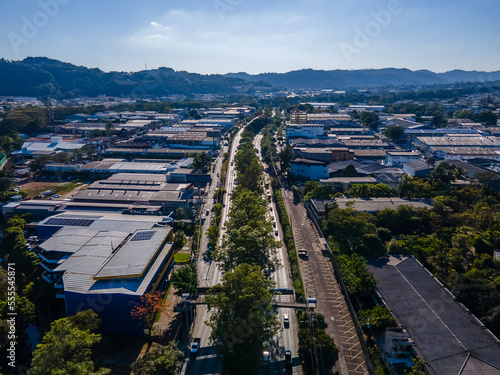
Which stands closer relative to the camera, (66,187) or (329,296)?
(329,296)

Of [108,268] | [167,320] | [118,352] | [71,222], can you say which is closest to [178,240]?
[108,268]

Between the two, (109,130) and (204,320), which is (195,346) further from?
(109,130)

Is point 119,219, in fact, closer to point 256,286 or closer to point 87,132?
point 256,286

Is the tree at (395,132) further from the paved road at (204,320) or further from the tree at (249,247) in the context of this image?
the tree at (249,247)

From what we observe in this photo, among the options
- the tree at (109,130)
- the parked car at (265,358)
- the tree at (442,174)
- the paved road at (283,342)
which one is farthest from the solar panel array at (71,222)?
the tree at (109,130)

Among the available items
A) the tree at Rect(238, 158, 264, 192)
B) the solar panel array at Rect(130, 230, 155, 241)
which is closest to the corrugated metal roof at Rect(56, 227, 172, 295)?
the solar panel array at Rect(130, 230, 155, 241)

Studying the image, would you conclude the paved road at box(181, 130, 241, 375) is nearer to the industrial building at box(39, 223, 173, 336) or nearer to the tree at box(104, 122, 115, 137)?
the industrial building at box(39, 223, 173, 336)
